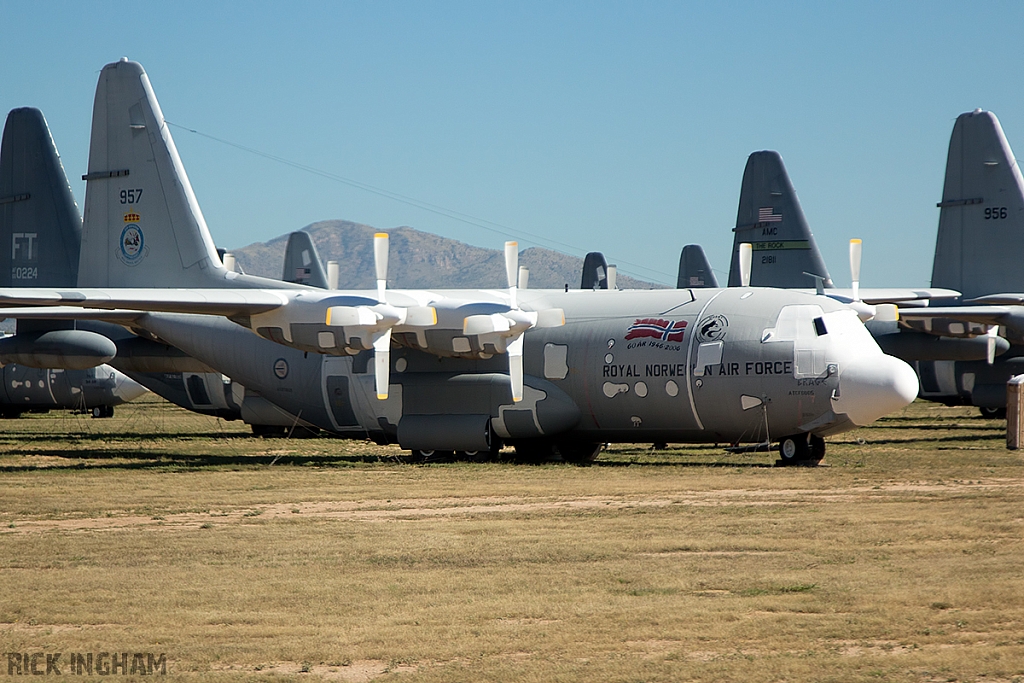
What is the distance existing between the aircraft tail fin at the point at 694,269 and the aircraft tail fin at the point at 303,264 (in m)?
13.6

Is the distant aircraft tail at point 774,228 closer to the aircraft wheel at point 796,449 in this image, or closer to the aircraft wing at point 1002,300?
the aircraft wing at point 1002,300

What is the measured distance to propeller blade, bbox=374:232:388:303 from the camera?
2034 centimetres

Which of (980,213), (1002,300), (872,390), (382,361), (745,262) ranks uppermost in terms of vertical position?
(980,213)

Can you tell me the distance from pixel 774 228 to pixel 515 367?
15862 millimetres

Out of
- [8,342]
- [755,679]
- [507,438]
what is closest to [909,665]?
[755,679]

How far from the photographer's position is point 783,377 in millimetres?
19141

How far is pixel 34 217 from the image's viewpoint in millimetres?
32094

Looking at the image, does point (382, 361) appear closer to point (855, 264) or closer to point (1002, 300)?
point (855, 264)

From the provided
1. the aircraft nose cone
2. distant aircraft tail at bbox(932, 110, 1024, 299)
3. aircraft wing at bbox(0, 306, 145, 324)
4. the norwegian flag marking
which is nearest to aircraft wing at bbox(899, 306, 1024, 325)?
distant aircraft tail at bbox(932, 110, 1024, 299)

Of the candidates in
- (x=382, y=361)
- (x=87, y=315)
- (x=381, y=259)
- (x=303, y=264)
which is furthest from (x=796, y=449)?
(x=303, y=264)

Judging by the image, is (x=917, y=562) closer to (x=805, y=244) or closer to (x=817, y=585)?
(x=817, y=585)

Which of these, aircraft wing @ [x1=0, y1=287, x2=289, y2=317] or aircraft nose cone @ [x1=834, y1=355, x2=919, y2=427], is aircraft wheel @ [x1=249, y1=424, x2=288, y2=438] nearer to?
aircraft wing @ [x1=0, y1=287, x2=289, y2=317]

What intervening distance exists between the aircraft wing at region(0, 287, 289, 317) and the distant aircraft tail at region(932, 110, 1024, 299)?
20052 mm

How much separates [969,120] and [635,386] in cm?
1690
